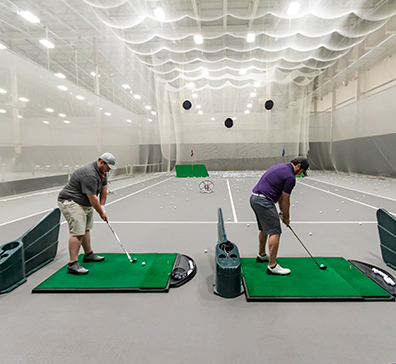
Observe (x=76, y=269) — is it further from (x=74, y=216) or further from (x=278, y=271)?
(x=278, y=271)

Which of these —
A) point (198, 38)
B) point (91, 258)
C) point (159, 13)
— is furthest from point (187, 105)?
point (91, 258)

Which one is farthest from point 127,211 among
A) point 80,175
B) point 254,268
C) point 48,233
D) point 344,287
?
point 344,287

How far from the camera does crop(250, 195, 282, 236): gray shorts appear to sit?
2.41 meters

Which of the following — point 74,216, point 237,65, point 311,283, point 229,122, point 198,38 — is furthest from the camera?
point 229,122

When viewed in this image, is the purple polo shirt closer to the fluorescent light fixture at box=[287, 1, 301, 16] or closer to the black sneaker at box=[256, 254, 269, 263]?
the black sneaker at box=[256, 254, 269, 263]

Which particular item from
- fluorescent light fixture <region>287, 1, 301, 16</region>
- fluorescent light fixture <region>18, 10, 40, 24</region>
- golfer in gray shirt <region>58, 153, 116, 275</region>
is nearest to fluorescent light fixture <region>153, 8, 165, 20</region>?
fluorescent light fixture <region>18, 10, 40, 24</region>

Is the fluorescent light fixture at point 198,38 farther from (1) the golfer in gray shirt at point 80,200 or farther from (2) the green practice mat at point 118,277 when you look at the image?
(2) the green practice mat at point 118,277

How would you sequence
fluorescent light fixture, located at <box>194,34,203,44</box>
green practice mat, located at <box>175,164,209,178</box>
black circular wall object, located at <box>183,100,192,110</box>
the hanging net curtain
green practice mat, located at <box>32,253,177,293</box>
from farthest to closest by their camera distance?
black circular wall object, located at <box>183,100,192,110</box> → green practice mat, located at <box>175,164,209,178</box> → fluorescent light fixture, located at <box>194,34,203,44</box> → the hanging net curtain → green practice mat, located at <box>32,253,177,293</box>

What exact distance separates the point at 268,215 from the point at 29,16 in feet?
30.7

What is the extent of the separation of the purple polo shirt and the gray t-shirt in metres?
1.52

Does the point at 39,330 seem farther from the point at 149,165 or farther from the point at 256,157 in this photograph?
the point at 256,157

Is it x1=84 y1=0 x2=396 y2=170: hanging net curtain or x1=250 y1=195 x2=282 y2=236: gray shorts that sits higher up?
x1=84 y1=0 x2=396 y2=170: hanging net curtain

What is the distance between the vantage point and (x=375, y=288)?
2145mm

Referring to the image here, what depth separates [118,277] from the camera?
2.41 metres
